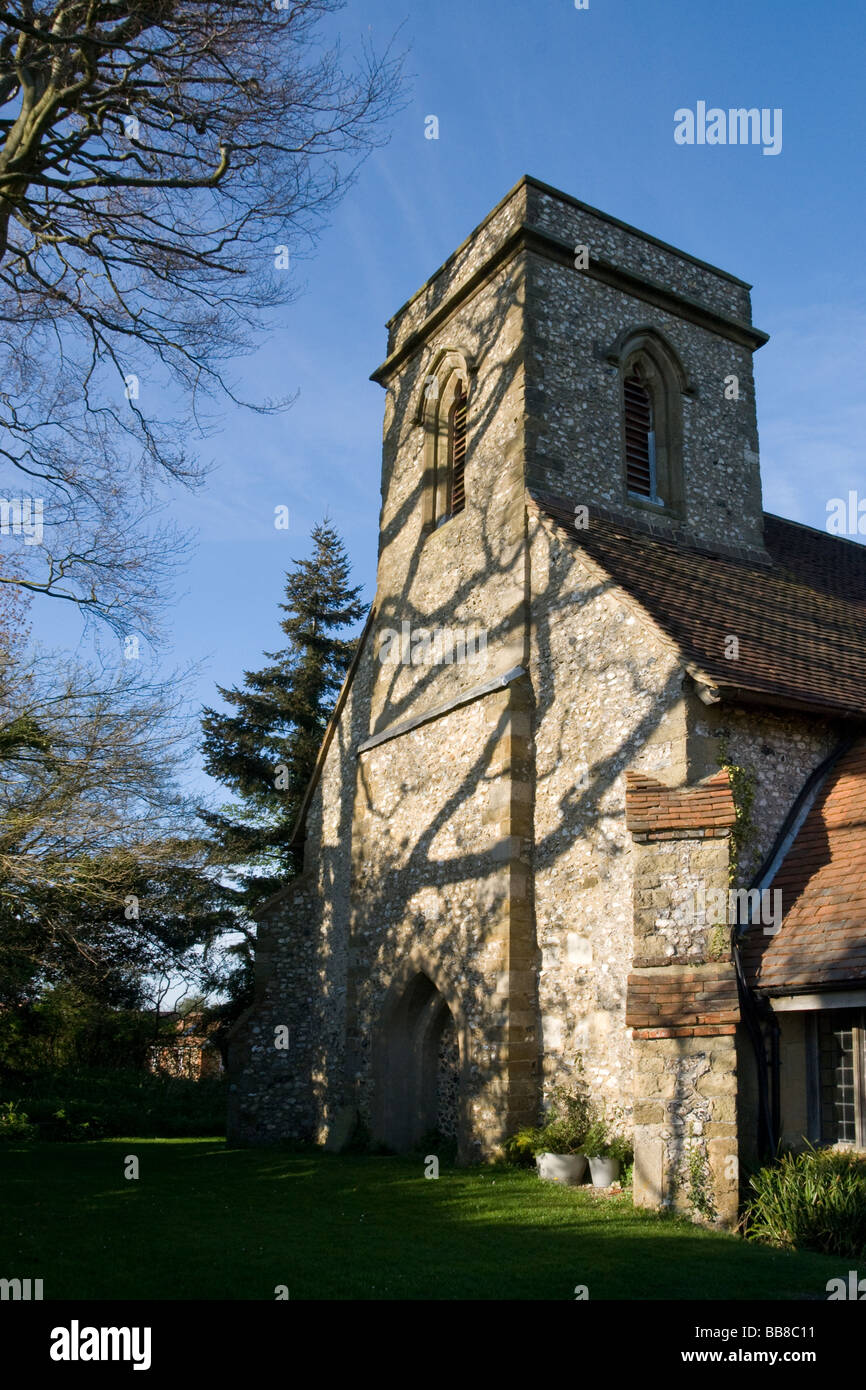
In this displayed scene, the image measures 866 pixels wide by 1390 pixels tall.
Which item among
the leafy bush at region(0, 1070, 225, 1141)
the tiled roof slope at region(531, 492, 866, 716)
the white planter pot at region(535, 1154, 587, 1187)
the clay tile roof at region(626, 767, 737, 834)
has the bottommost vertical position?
the leafy bush at region(0, 1070, 225, 1141)

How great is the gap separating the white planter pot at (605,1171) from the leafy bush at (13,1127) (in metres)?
9.44

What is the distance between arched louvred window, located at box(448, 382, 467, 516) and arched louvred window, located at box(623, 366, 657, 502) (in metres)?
2.40

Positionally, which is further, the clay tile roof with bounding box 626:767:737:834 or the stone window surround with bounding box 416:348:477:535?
the stone window surround with bounding box 416:348:477:535

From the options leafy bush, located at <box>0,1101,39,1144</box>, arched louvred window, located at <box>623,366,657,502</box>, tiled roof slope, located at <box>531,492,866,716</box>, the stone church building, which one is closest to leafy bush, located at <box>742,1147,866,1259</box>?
the stone church building

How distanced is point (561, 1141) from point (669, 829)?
3.50 metres

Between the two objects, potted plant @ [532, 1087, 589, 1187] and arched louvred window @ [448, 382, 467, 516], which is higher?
arched louvred window @ [448, 382, 467, 516]

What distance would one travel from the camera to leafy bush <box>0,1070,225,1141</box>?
56.6ft

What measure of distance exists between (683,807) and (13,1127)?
11372 millimetres

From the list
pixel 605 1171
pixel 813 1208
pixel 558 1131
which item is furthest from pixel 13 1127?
pixel 813 1208

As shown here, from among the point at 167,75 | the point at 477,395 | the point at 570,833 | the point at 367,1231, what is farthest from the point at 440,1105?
the point at 167,75

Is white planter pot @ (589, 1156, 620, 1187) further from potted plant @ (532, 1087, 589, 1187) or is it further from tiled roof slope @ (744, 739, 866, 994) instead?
tiled roof slope @ (744, 739, 866, 994)

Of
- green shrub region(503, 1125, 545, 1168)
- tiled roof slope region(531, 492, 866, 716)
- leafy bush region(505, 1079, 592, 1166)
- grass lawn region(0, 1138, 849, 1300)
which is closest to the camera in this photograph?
grass lawn region(0, 1138, 849, 1300)

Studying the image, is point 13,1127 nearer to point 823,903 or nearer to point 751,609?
point 823,903

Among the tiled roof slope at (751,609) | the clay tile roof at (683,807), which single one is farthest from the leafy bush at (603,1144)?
the tiled roof slope at (751,609)
